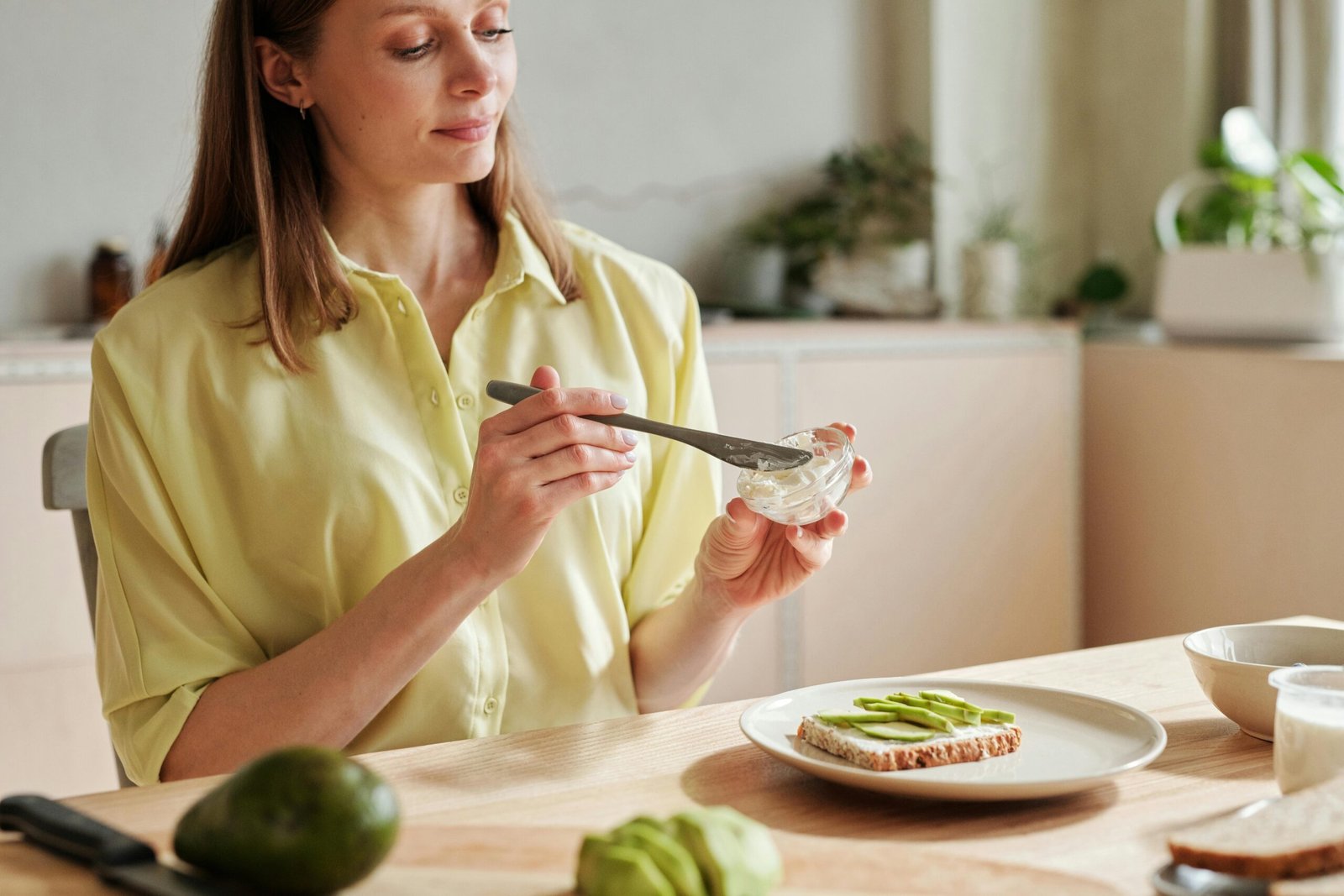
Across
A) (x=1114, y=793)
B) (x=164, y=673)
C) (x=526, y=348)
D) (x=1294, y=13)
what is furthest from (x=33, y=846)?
(x=1294, y=13)

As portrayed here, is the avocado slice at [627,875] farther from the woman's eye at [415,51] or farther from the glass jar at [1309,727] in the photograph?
the woman's eye at [415,51]

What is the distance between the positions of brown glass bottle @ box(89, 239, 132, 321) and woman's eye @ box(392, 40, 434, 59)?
5.38ft

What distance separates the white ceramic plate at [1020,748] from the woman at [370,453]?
17 cm

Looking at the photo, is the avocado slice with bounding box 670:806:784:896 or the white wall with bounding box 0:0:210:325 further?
the white wall with bounding box 0:0:210:325

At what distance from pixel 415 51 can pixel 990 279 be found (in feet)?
7.14

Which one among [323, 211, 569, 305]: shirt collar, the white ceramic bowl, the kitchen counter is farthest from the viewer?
the kitchen counter

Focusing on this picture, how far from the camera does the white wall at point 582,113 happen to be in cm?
285

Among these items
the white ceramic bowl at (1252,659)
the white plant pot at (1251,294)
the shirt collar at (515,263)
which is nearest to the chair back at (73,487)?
the shirt collar at (515,263)

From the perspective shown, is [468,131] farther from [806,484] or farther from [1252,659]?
[1252,659]

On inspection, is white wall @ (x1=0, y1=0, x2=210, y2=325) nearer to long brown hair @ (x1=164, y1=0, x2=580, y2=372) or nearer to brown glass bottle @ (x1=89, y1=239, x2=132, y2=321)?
brown glass bottle @ (x1=89, y1=239, x2=132, y2=321)

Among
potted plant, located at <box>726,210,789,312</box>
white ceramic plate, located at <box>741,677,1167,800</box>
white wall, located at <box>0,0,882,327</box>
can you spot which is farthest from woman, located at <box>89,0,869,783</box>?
potted plant, located at <box>726,210,789,312</box>

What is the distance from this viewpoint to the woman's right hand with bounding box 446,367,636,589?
3.71 ft

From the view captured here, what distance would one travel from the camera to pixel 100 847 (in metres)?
0.80

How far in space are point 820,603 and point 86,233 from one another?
1.74 m
